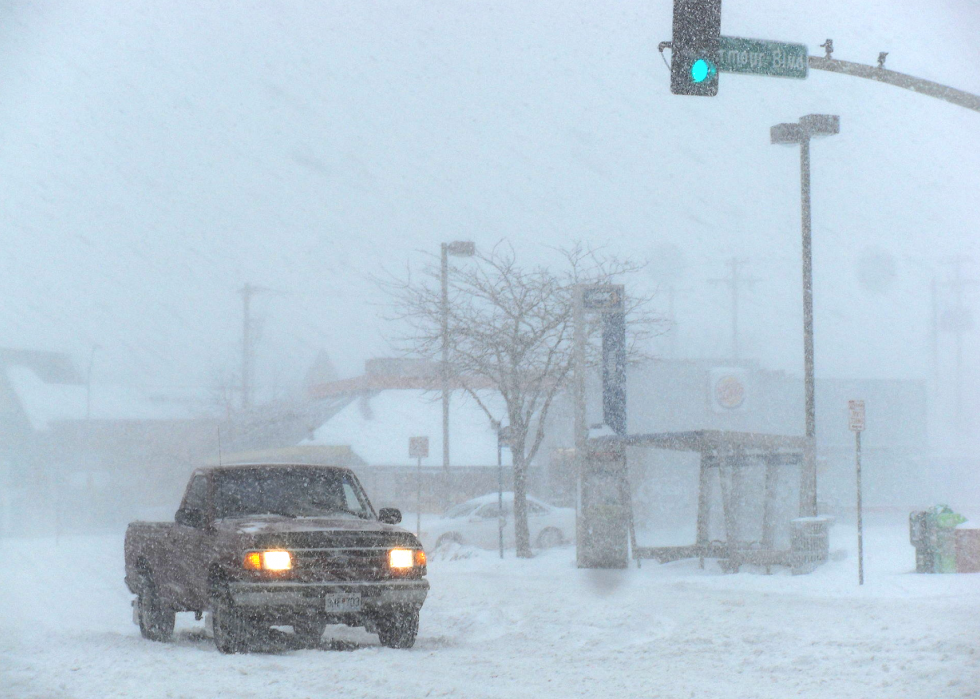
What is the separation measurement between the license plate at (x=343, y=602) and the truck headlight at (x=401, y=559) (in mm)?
460

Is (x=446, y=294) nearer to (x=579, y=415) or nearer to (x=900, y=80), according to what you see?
(x=579, y=415)

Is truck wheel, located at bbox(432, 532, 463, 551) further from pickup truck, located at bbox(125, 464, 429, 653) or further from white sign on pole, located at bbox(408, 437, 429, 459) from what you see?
pickup truck, located at bbox(125, 464, 429, 653)

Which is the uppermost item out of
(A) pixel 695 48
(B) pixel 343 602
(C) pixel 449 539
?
(A) pixel 695 48

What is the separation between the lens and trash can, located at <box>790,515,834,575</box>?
20.7 metres

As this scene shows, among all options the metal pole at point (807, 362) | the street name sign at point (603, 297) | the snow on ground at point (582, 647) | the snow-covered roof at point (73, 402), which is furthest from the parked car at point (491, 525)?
the snow-covered roof at point (73, 402)

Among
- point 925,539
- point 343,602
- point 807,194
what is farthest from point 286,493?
point 807,194

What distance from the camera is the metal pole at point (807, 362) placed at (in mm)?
23297

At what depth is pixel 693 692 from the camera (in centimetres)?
894

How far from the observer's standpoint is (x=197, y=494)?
12.6 metres

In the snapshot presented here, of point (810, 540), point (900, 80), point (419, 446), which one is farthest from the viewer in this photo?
point (419, 446)

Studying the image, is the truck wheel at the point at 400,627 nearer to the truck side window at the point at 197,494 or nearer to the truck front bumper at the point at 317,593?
the truck front bumper at the point at 317,593

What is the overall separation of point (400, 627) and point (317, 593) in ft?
3.07

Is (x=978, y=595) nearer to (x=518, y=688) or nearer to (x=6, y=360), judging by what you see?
(x=518, y=688)

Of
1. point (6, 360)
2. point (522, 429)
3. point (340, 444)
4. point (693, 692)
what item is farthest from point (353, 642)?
point (6, 360)
